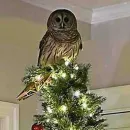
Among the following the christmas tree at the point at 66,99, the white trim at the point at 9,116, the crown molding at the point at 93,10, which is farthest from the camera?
the crown molding at the point at 93,10

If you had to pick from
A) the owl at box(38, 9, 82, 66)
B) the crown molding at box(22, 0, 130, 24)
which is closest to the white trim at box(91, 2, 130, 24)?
the crown molding at box(22, 0, 130, 24)

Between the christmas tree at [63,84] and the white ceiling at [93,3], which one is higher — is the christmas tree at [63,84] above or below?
below

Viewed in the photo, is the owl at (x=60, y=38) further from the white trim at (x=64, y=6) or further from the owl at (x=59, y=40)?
the white trim at (x=64, y=6)

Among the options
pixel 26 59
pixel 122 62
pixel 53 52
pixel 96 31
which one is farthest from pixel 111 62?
pixel 53 52

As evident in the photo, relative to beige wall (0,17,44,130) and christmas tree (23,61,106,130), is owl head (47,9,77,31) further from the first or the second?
beige wall (0,17,44,130)

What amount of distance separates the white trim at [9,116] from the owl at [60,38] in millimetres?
643

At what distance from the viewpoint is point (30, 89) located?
1.89 meters

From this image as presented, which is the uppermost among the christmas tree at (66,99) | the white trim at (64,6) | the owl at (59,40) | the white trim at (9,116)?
the white trim at (64,6)

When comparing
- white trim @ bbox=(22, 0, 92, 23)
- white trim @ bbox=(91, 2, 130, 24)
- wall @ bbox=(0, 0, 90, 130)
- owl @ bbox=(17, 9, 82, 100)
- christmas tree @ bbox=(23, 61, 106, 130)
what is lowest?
christmas tree @ bbox=(23, 61, 106, 130)

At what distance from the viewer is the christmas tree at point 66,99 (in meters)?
1.83

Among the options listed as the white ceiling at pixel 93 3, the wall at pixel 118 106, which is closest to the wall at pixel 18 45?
the white ceiling at pixel 93 3

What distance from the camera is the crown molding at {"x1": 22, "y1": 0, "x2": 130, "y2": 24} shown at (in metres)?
2.83

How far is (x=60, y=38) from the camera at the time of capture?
1.88m

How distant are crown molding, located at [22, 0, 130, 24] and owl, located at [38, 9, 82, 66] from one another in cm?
90
